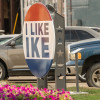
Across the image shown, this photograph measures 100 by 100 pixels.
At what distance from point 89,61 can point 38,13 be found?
6.59 m

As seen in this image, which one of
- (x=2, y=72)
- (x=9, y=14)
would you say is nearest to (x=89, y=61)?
A: (x=2, y=72)

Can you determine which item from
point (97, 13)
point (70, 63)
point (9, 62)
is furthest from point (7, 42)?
point (97, 13)

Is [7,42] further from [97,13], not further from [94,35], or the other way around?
[97,13]

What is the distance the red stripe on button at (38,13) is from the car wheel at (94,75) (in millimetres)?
6157

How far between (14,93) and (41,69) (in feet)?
1.69

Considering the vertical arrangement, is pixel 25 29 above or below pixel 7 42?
above

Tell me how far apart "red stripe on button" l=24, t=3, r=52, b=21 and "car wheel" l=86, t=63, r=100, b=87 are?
6157 millimetres

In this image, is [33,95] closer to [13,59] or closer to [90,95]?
[90,95]

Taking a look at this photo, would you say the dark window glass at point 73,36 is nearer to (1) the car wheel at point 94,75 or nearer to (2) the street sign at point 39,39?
(1) the car wheel at point 94,75

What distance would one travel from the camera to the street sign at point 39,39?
6430mm

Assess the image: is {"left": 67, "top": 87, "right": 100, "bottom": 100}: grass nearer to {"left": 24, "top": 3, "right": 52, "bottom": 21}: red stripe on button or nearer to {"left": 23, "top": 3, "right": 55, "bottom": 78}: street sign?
{"left": 23, "top": 3, "right": 55, "bottom": 78}: street sign

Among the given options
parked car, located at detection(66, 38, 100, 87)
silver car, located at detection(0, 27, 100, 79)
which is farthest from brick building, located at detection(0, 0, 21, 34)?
parked car, located at detection(66, 38, 100, 87)

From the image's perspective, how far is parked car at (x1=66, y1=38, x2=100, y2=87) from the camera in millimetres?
12664

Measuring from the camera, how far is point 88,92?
36.4 feet
